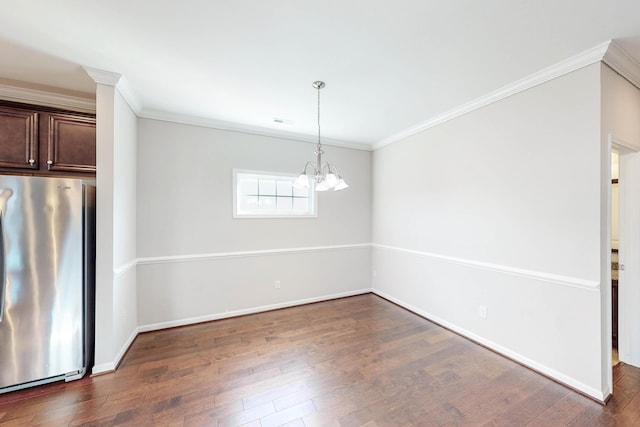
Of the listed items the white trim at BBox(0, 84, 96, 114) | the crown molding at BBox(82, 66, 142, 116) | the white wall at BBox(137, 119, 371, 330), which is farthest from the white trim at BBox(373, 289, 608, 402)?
the white trim at BBox(0, 84, 96, 114)

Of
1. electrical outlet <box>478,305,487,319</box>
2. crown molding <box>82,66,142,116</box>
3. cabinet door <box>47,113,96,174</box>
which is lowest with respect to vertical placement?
electrical outlet <box>478,305,487,319</box>

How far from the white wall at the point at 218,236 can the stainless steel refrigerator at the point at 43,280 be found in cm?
88

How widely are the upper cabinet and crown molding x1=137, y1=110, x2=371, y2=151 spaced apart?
75 cm

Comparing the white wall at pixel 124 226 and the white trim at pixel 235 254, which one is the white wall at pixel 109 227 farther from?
the white trim at pixel 235 254

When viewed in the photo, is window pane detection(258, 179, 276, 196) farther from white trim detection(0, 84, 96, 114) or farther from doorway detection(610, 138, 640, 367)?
doorway detection(610, 138, 640, 367)

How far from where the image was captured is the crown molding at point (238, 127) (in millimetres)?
3125

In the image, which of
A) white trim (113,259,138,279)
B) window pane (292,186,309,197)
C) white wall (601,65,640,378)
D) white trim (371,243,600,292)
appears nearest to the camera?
white trim (371,243,600,292)

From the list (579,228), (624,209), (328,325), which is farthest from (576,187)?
(328,325)

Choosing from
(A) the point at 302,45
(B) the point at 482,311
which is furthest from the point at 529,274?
(A) the point at 302,45

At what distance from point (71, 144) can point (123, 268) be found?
131cm

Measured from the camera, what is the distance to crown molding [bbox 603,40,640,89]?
189 cm

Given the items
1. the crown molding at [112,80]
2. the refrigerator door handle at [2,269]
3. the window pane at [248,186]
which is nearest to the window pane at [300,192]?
the window pane at [248,186]

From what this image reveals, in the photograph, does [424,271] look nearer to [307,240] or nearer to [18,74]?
[307,240]

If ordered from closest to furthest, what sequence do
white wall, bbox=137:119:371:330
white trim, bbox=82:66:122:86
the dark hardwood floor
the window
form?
the dark hardwood floor → white trim, bbox=82:66:122:86 → white wall, bbox=137:119:371:330 → the window
